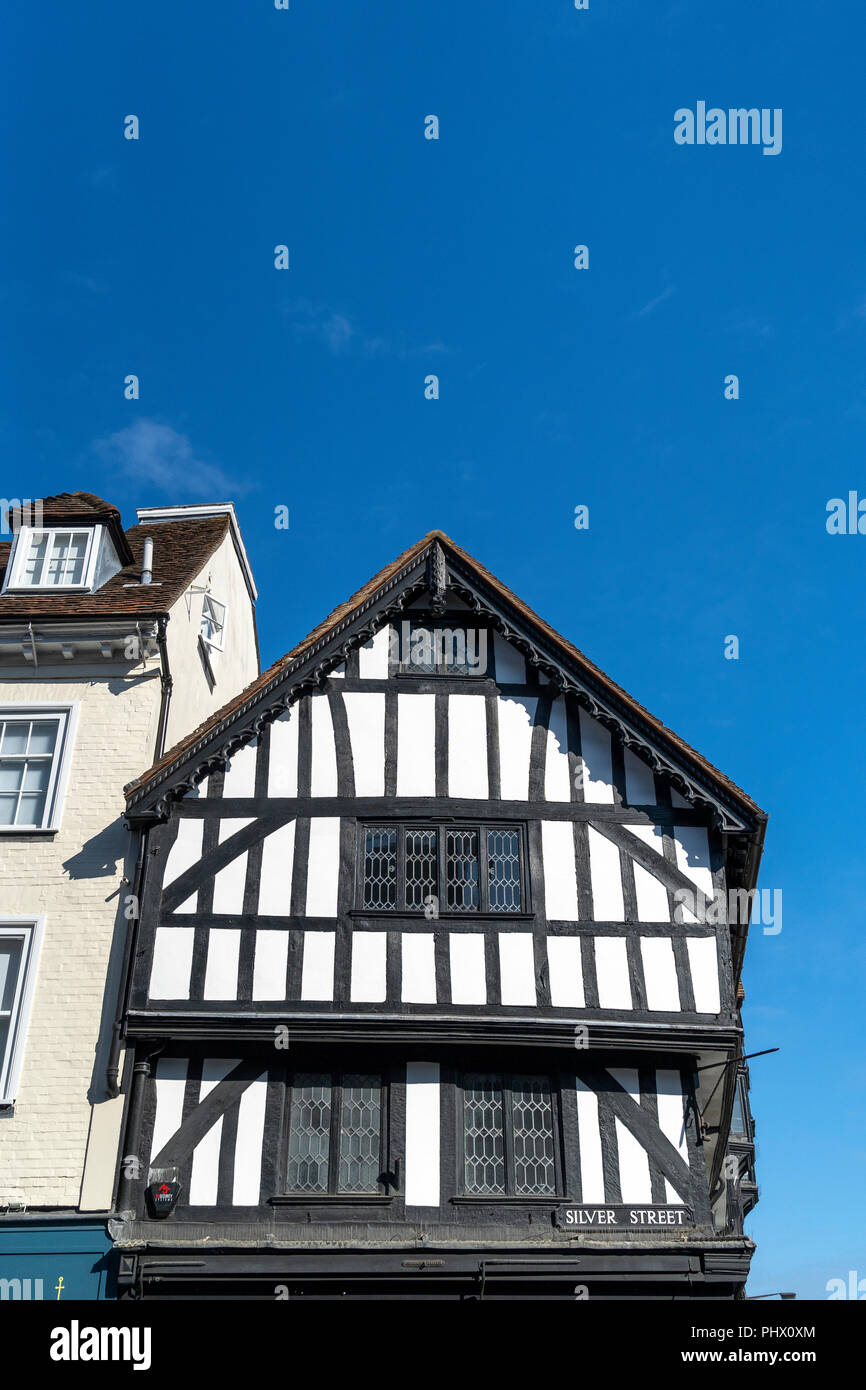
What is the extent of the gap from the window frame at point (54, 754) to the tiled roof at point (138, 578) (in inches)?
48.0

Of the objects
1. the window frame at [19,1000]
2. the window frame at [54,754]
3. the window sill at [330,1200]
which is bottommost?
the window sill at [330,1200]

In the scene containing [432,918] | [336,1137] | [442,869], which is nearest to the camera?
[336,1137]

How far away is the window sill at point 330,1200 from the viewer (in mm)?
13469

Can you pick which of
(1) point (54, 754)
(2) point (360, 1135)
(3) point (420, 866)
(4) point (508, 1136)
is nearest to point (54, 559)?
(1) point (54, 754)

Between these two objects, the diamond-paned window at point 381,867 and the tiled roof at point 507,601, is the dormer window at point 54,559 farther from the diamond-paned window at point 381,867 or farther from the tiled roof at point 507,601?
the diamond-paned window at point 381,867

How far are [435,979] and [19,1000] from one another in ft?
16.1

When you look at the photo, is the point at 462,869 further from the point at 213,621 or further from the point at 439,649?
the point at 213,621

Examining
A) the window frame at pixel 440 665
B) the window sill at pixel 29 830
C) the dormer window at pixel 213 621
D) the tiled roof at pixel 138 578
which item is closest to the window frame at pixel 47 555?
the tiled roof at pixel 138 578

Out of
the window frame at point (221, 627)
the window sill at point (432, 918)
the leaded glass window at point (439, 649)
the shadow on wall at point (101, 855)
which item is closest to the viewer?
the window sill at point (432, 918)

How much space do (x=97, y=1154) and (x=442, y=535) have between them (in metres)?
8.84

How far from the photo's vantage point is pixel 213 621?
1997cm

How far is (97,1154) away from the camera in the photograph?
13.6 meters
